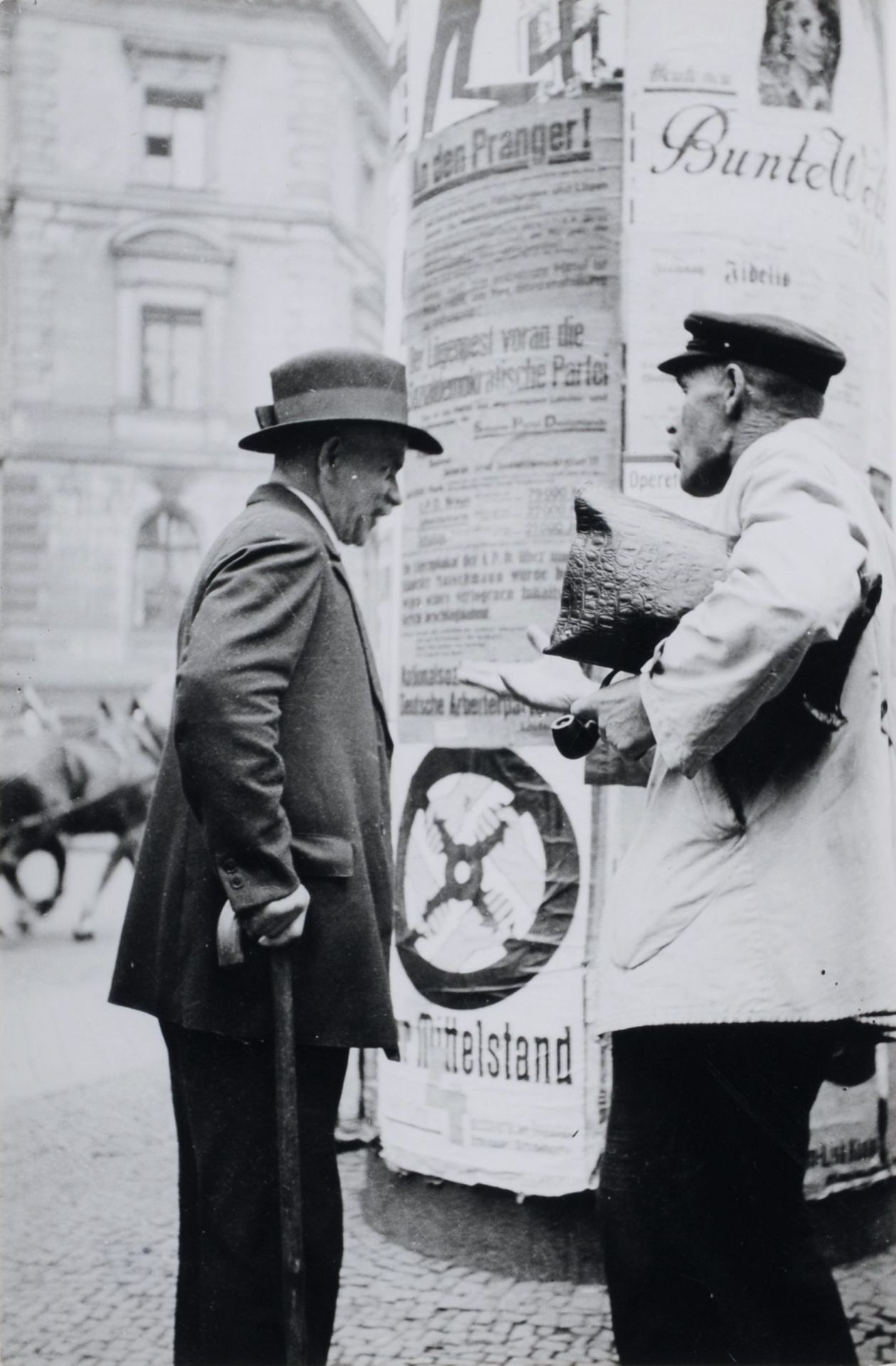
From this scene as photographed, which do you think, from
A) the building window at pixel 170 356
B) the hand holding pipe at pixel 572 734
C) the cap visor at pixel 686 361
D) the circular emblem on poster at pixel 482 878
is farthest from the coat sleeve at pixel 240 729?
the building window at pixel 170 356

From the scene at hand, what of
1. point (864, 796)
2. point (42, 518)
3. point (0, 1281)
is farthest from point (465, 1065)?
point (42, 518)

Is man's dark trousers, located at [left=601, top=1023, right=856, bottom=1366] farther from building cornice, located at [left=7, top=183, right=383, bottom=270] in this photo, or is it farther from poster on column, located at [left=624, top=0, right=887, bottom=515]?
building cornice, located at [left=7, top=183, right=383, bottom=270]

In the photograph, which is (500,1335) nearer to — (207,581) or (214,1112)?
(214,1112)

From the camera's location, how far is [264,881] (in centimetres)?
239

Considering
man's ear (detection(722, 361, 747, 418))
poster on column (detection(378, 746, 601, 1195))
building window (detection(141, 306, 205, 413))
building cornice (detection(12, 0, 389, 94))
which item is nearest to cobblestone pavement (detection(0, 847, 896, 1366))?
poster on column (detection(378, 746, 601, 1195))

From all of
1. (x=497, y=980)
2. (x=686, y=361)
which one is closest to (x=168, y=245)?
(x=686, y=361)

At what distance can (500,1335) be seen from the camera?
3.19 meters

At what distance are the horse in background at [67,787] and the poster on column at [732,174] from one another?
6.13 ft

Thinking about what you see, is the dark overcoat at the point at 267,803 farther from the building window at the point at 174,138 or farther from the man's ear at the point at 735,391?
the building window at the point at 174,138

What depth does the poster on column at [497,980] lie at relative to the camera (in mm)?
3461

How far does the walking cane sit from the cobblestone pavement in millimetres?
752

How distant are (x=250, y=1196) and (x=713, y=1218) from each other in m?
0.84

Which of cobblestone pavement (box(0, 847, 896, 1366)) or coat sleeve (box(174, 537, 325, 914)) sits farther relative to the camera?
cobblestone pavement (box(0, 847, 896, 1366))

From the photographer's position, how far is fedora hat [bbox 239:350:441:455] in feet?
8.89
